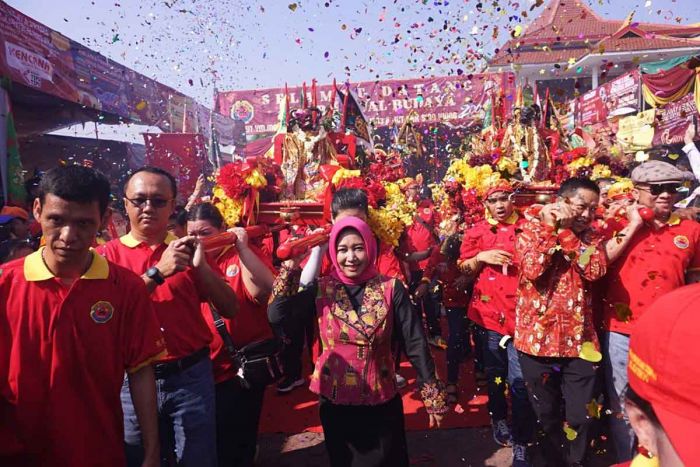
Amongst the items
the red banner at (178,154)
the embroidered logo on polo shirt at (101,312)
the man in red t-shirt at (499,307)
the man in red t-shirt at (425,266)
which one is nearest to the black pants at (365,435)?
the man in red t-shirt at (499,307)

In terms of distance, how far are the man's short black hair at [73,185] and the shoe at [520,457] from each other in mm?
3090

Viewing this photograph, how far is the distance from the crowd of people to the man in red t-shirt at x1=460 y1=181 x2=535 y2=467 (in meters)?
0.02

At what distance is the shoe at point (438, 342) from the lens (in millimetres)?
6086

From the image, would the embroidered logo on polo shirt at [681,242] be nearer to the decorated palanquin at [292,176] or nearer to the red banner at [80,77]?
the decorated palanquin at [292,176]

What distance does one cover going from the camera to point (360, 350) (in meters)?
2.45

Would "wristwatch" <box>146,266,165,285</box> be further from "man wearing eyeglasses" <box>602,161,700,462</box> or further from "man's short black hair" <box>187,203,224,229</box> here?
"man wearing eyeglasses" <box>602,161,700,462</box>

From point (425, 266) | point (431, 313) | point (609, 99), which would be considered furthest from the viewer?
point (609, 99)

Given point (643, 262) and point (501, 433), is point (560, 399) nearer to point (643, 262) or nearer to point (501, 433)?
point (501, 433)

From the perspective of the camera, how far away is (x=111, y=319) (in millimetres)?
1776

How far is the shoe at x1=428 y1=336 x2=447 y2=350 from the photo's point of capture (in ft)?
20.0

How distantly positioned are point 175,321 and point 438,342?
14.9ft

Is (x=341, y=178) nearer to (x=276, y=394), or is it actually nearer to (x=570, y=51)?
(x=276, y=394)

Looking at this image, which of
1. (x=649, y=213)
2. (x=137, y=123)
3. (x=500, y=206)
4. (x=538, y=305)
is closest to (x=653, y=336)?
(x=538, y=305)

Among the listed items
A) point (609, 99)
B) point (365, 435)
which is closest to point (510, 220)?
point (365, 435)
